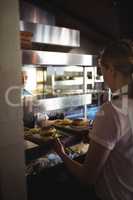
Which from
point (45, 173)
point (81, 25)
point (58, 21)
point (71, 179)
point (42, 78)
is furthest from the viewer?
point (81, 25)

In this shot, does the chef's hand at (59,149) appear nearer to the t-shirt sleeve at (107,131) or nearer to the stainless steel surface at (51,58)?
the t-shirt sleeve at (107,131)

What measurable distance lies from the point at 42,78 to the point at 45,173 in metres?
0.79

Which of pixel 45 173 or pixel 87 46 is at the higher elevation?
pixel 87 46

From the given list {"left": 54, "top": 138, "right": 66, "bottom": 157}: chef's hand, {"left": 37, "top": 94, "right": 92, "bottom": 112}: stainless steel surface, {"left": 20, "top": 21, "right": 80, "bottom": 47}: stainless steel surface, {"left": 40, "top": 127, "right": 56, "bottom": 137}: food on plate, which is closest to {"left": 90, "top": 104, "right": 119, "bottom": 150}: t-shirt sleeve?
{"left": 54, "top": 138, "right": 66, "bottom": 157}: chef's hand

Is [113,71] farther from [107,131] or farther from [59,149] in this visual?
[59,149]

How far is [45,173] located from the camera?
148 centimetres

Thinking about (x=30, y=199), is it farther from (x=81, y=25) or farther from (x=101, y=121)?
(x=81, y=25)

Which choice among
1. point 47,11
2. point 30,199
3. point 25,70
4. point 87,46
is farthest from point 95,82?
point 30,199

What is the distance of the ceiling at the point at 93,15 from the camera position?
2.47 meters

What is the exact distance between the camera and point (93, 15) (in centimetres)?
279

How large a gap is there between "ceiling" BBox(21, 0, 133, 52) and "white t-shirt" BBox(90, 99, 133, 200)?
5.27ft

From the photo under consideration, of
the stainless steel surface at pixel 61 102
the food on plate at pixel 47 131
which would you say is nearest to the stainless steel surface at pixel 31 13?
the stainless steel surface at pixel 61 102

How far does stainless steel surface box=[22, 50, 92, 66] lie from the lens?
138 cm

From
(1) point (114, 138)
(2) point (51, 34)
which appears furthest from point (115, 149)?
(2) point (51, 34)
